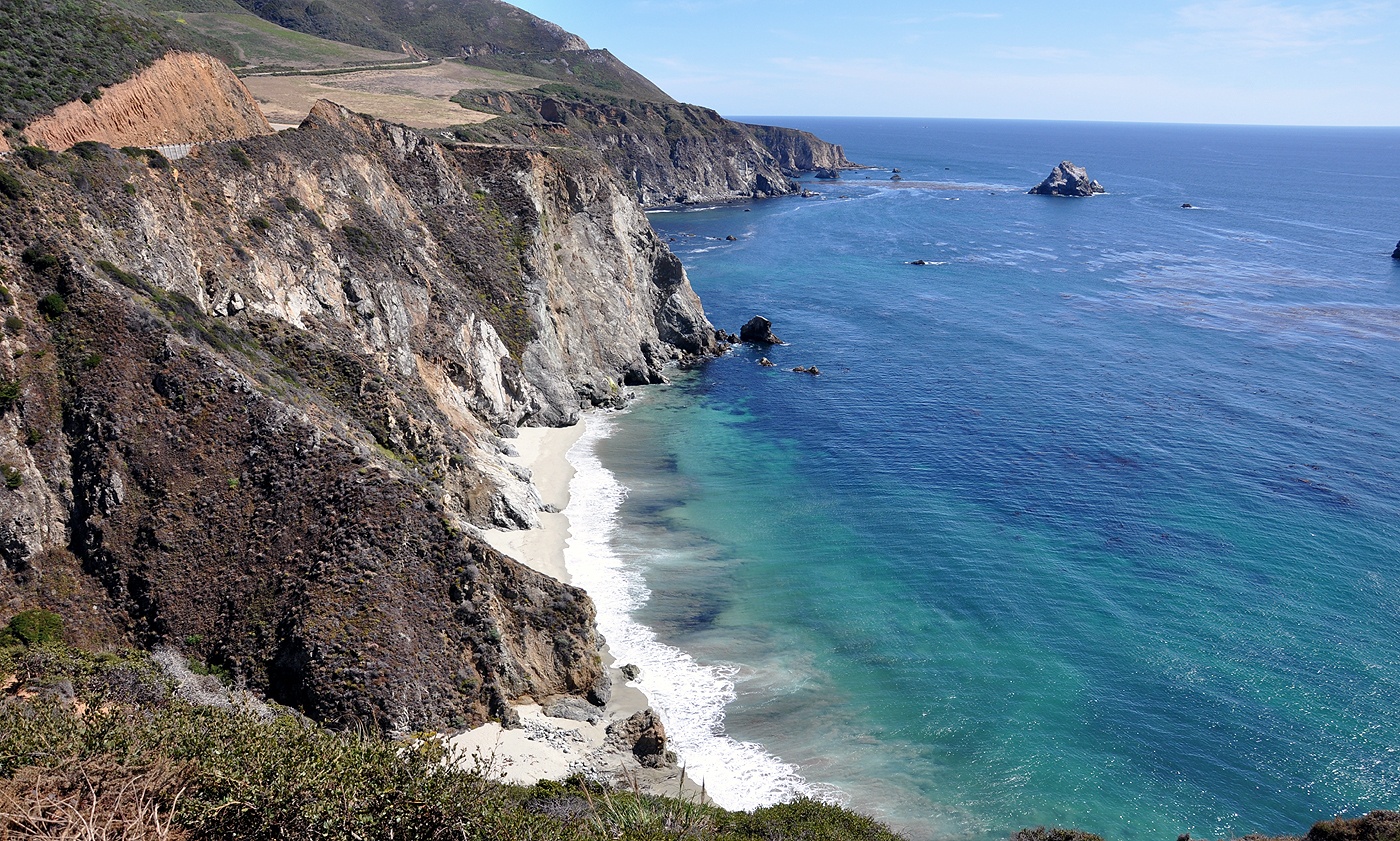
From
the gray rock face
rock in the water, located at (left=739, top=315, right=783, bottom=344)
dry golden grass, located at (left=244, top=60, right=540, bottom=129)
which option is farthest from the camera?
rock in the water, located at (left=739, top=315, right=783, bottom=344)

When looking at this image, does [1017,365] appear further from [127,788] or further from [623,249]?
[127,788]

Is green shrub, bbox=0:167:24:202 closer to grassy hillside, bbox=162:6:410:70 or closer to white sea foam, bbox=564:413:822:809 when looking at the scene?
white sea foam, bbox=564:413:822:809

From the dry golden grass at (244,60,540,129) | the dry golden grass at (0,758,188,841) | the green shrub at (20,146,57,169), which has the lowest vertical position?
the dry golden grass at (0,758,188,841)

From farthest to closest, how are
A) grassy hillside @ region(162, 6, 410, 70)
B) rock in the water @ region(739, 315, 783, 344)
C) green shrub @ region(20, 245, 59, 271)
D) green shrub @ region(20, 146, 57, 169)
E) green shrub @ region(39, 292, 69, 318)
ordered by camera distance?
1. grassy hillside @ region(162, 6, 410, 70)
2. rock in the water @ region(739, 315, 783, 344)
3. green shrub @ region(20, 146, 57, 169)
4. green shrub @ region(20, 245, 59, 271)
5. green shrub @ region(39, 292, 69, 318)

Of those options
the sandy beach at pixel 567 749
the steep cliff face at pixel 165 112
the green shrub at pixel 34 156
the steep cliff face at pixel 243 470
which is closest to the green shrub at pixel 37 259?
the steep cliff face at pixel 243 470

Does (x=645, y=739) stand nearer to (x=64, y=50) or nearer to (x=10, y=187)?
(x=10, y=187)

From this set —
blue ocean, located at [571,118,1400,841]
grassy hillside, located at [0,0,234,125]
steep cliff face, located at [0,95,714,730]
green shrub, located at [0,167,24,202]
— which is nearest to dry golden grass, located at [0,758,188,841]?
steep cliff face, located at [0,95,714,730]

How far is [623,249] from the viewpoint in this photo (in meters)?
83.0

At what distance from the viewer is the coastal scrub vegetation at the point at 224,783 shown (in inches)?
733

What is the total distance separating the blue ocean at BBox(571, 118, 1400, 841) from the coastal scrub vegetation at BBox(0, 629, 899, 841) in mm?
12236

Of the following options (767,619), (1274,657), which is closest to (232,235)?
(767,619)

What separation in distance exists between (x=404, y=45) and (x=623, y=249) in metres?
127

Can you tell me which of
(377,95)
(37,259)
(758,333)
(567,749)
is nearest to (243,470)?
(37,259)

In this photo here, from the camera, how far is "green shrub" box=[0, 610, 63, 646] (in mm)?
29297
